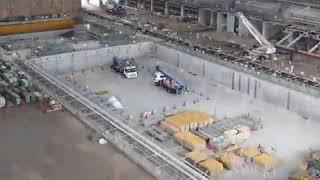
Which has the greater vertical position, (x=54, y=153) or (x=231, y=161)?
(x=54, y=153)

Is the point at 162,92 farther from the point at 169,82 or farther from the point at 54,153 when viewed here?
the point at 54,153

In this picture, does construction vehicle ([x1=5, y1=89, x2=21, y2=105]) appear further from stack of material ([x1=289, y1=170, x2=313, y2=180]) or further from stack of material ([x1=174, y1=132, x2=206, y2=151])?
stack of material ([x1=289, y1=170, x2=313, y2=180])

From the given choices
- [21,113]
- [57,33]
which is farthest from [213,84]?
[57,33]

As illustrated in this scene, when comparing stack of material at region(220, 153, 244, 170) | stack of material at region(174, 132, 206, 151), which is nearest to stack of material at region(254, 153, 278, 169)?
stack of material at region(220, 153, 244, 170)

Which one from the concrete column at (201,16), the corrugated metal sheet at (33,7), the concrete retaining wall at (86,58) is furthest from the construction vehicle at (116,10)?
the concrete retaining wall at (86,58)

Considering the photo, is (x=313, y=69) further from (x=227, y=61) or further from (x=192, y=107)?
(x=192, y=107)

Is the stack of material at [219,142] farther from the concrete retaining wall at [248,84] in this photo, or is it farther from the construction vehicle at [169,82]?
the construction vehicle at [169,82]

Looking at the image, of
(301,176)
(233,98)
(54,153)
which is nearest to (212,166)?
(301,176)
